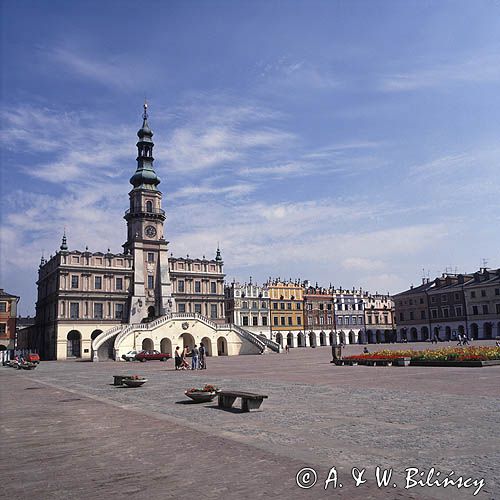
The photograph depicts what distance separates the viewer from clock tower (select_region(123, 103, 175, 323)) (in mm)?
78812

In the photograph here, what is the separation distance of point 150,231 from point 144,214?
9.57 ft

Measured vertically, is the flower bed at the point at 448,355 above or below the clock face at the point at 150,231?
below

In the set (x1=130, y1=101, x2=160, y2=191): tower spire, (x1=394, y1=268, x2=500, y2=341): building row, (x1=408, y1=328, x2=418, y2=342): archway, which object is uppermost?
(x1=130, y1=101, x2=160, y2=191): tower spire

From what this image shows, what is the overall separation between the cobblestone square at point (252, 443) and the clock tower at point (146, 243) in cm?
5936

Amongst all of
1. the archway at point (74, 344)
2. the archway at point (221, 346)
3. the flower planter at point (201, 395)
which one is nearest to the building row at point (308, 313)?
the archway at point (221, 346)

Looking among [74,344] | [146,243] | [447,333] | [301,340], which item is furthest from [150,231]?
[447,333]

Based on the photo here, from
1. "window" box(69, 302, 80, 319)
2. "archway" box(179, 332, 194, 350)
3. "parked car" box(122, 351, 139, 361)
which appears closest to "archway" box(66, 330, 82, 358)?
"window" box(69, 302, 80, 319)

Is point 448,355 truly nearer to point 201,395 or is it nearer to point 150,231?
point 201,395

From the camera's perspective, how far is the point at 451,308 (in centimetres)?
10044

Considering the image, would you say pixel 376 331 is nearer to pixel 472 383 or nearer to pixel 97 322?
pixel 97 322

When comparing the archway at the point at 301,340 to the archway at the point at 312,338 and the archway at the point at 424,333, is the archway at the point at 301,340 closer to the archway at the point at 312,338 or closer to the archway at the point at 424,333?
the archway at the point at 312,338

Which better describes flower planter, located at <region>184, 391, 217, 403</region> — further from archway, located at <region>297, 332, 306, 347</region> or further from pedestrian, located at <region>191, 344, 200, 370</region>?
archway, located at <region>297, 332, 306, 347</region>

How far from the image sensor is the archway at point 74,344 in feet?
240

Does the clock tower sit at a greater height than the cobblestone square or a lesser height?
greater
